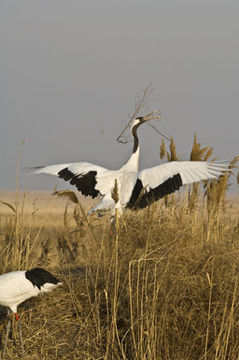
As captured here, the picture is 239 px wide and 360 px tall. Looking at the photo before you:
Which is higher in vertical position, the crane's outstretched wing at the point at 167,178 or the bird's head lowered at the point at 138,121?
the bird's head lowered at the point at 138,121

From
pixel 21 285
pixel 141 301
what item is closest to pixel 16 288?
pixel 21 285

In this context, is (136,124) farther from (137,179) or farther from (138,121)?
(137,179)

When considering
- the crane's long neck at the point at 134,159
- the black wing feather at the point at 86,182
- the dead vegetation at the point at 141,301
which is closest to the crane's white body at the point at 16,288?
the dead vegetation at the point at 141,301

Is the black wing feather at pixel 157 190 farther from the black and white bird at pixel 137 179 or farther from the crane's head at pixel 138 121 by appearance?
the crane's head at pixel 138 121

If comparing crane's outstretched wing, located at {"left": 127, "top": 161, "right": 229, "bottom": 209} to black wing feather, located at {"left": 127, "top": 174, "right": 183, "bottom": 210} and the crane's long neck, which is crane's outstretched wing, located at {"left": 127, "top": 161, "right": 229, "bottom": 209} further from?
the crane's long neck

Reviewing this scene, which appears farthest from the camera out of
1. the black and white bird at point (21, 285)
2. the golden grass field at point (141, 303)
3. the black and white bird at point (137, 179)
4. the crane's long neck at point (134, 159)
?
the crane's long neck at point (134, 159)

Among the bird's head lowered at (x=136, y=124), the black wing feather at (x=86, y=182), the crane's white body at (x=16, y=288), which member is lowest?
the crane's white body at (x=16, y=288)

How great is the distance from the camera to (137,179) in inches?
318

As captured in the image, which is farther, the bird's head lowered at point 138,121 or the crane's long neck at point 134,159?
the bird's head lowered at point 138,121

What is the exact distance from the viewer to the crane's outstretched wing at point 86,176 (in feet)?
26.9

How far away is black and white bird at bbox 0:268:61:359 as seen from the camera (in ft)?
18.4

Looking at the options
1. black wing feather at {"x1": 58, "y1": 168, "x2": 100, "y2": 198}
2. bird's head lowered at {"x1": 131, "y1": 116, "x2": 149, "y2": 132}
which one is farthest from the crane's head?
black wing feather at {"x1": 58, "y1": 168, "x2": 100, "y2": 198}

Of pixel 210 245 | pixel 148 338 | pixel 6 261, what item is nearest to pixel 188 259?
pixel 210 245

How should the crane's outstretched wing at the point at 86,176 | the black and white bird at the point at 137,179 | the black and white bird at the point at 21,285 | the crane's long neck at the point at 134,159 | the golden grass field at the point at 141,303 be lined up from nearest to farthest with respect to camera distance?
the golden grass field at the point at 141,303 < the black and white bird at the point at 21,285 < the black and white bird at the point at 137,179 < the crane's outstretched wing at the point at 86,176 < the crane's long neck at the point at 134,159
